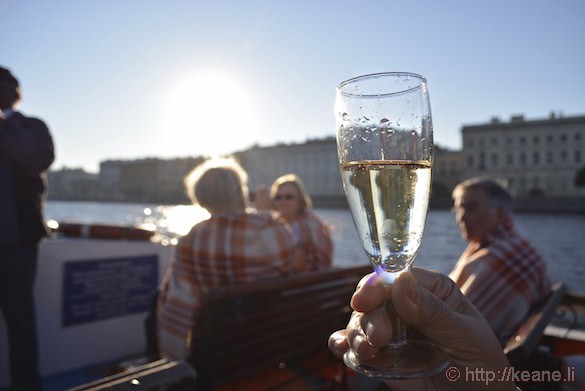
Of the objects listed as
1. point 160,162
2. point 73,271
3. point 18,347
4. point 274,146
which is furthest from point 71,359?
point 160,162

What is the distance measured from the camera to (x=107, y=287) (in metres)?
3.01

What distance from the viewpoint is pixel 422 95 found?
556 millimetres

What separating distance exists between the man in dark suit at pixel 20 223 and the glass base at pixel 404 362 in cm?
182

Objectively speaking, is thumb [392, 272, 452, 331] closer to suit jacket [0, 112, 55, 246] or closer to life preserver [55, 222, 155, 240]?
suit jacket [0, 112, 55, 246]

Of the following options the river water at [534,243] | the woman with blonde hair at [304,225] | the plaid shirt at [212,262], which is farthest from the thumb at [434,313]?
the river water at [534,243]

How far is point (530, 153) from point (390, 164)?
161 feet

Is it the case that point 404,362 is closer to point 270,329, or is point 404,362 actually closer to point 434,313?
point 434,313

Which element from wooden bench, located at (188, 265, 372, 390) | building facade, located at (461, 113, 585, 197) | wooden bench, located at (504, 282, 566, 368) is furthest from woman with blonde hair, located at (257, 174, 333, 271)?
building facade, located at (461, 113, 585, 197)

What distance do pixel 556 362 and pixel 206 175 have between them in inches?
56.0


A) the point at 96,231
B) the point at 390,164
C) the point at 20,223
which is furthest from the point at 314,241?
the point at 390,164

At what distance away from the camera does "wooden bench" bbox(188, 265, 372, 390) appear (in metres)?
1.38

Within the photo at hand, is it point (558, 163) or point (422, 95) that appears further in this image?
point (558, 163)

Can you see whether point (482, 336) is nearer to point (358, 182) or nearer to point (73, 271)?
point (358, 182)

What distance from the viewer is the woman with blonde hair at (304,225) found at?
2.88 m
